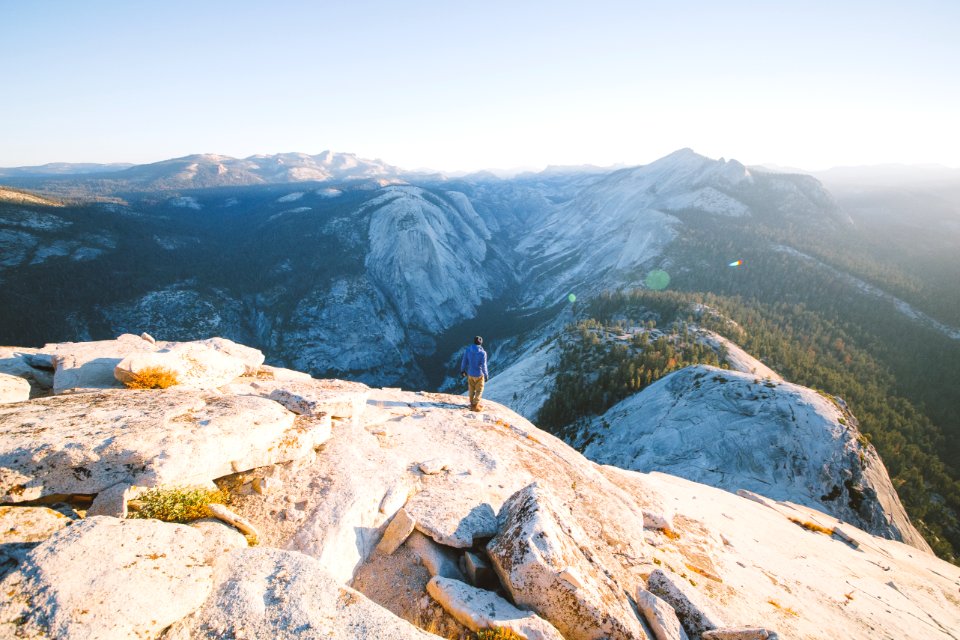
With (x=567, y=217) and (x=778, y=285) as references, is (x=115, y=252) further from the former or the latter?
(x=567, y=217)

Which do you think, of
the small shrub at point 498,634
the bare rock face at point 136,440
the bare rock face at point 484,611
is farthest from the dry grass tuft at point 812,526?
the bare rock face at point 136,440

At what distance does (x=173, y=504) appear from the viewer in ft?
20.6

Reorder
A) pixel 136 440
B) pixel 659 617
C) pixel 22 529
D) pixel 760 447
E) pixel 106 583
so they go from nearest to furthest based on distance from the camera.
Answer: pixel 106 583 → pixel 22 529 → pixel 136 440 → pixel 659 617 → pixel 760 447

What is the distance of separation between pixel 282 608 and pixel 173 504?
2965mm

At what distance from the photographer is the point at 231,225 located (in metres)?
154

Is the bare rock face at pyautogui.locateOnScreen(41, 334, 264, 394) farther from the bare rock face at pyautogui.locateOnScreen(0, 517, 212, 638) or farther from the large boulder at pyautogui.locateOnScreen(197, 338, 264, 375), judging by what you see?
the bare rock face at pyautogui.locateOnScreen(0, 517, 212, 638)

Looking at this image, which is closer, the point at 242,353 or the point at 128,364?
the point at 128,364

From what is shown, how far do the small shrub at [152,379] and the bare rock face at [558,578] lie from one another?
9433 mm

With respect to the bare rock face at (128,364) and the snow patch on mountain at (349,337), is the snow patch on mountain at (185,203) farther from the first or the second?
the bare rock face at (128,364)

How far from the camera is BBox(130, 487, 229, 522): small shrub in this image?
6090 millimetres

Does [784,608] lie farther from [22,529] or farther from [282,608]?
[22,529]

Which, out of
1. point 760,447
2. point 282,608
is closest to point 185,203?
point 282,608

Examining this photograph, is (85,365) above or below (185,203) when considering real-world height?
below

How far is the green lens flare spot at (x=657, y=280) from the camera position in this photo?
84537 millimetres
